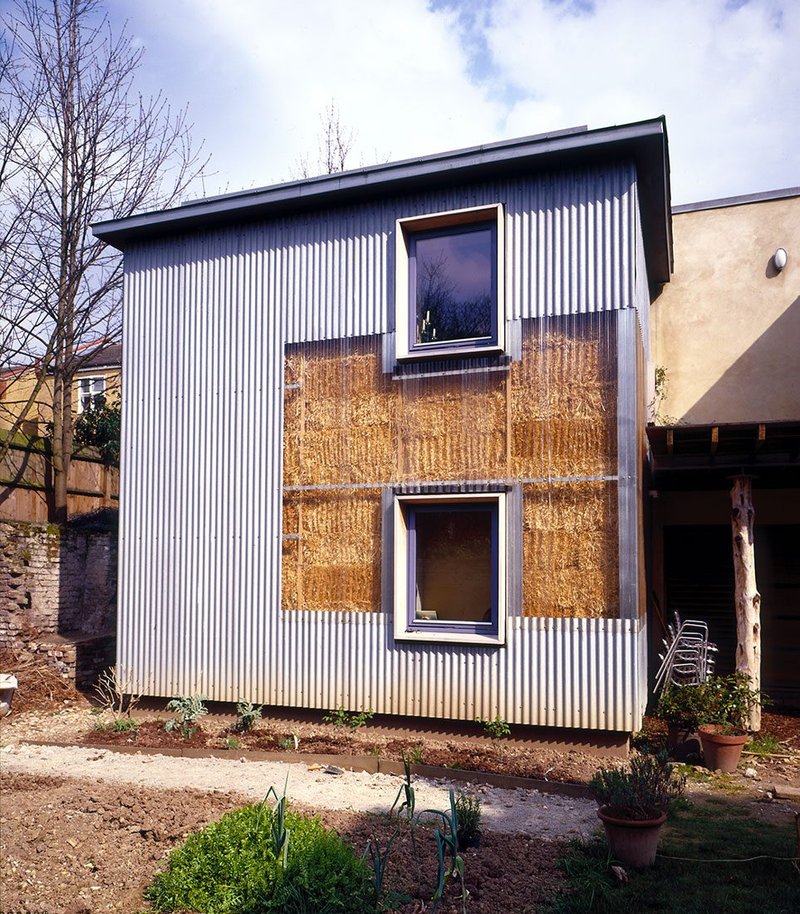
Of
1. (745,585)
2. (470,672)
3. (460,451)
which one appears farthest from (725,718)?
(460,451)

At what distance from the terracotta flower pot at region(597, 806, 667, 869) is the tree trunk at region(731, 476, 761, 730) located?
503cm

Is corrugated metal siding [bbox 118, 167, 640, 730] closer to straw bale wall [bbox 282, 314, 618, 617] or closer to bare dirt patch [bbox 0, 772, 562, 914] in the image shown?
straw bale wall [bbox 282, 314, 618, 617]

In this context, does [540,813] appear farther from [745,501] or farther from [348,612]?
[745,501]

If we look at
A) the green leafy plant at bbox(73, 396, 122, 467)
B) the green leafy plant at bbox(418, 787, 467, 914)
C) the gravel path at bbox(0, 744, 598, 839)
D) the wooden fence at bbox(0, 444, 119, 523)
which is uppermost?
the green leafy plant at bbox(73, 396, 122, 467)

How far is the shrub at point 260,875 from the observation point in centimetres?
507

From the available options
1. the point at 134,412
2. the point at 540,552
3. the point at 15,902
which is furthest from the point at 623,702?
the point at 134,412

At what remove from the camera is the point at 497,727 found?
9.55 meters

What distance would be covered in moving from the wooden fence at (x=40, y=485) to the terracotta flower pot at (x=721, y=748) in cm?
1118

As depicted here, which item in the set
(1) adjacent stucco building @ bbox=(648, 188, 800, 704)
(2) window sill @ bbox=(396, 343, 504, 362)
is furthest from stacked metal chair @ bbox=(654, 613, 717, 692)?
(2) window sill @ bbox=(396, 343, 504, 362)

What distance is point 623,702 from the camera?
29.8 ft

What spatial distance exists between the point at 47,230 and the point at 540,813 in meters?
15.3

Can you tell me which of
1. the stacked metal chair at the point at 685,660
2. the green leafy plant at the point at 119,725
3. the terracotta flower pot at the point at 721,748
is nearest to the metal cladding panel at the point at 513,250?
the stacked metal chair at the point at 685,660

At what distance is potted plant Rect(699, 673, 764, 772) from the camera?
892 centimetres

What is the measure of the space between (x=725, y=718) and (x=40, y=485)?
12.4 meters
